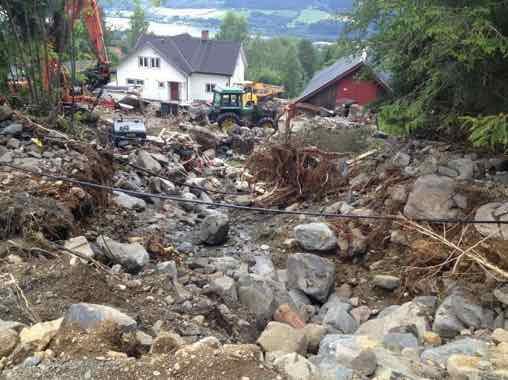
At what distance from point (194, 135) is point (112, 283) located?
43.4 ft

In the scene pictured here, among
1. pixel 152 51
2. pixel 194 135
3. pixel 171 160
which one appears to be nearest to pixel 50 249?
pixel 171 160

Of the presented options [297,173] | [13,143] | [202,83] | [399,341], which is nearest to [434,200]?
[399,341]

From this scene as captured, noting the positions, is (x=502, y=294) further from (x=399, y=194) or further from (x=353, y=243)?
(x=399, y=194)

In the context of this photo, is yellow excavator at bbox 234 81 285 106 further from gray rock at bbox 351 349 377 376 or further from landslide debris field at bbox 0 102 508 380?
gray rock at bbox 351 349 377 376

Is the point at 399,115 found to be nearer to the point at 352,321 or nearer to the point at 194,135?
the point at 352,321

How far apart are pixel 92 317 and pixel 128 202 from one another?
5.49m

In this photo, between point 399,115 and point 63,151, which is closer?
point 399,115

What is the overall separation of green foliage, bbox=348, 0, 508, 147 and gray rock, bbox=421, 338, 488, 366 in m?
2.26

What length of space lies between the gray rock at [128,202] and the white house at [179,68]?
32092 millimetres

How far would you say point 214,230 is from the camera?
28.0 ft

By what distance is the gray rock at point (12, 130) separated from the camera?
9.21 metres

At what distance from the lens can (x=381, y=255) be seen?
7102mm

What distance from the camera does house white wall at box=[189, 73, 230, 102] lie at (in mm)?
41594

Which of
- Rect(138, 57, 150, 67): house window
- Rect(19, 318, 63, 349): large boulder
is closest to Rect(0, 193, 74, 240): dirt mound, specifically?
Rect(19, 318, 63, 349): large boulder
